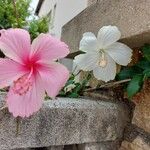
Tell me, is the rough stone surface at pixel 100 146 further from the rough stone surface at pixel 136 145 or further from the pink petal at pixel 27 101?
the pink petal at pixel 27 101

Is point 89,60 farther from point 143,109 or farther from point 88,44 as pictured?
point 143,109

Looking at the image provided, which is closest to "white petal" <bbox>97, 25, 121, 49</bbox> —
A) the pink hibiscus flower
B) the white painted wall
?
the pink hibiscus flower

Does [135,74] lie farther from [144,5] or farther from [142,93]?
[144,5]

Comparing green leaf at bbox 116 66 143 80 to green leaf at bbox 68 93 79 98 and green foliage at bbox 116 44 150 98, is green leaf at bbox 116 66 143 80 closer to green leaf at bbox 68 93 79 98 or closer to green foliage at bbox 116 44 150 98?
green foliage at bbox 116 44 150 98

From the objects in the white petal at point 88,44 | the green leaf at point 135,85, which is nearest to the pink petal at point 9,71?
the white petal at point 88,44

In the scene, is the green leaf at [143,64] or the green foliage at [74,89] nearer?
the green leaf at [143,64]
